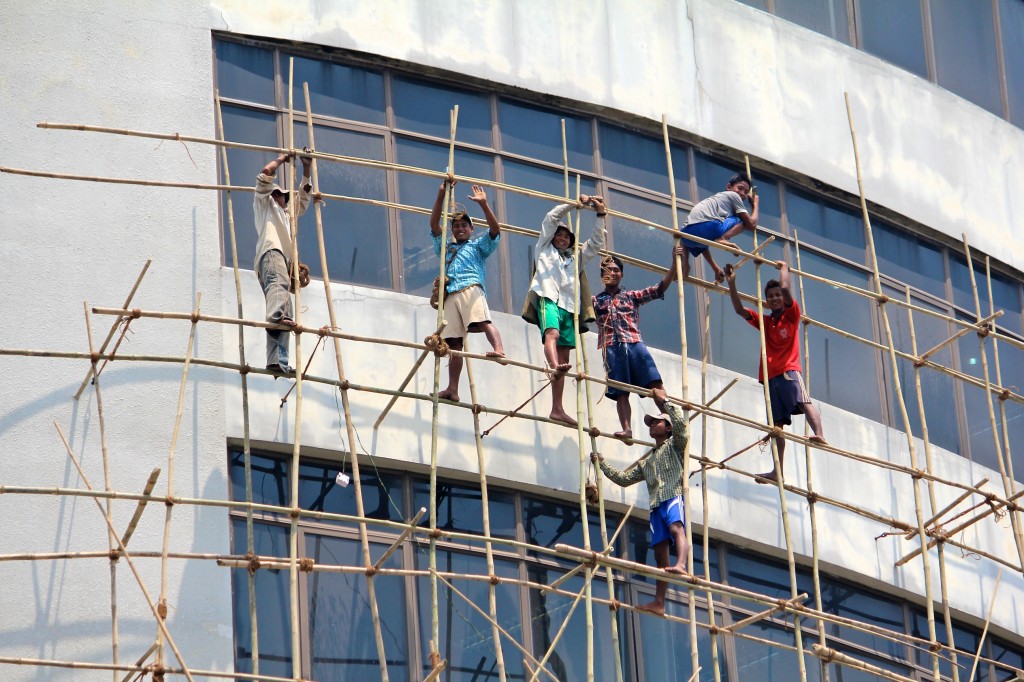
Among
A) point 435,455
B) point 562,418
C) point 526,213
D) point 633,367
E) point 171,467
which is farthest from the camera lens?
point 526,213

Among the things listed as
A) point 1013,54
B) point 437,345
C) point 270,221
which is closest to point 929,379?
point 1013,54

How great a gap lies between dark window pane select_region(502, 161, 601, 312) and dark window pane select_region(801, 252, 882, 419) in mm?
2371

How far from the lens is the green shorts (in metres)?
16.8

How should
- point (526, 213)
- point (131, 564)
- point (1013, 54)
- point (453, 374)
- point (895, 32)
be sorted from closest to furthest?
point (131, 564) → point (453, 374) → point (526, 213) → point (895, 32) → point (1013, 54)

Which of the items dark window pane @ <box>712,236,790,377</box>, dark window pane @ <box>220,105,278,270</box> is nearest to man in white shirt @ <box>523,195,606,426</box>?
dark window pane @ <box>712,236,790,377</box>

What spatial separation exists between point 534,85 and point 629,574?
15.2 ft

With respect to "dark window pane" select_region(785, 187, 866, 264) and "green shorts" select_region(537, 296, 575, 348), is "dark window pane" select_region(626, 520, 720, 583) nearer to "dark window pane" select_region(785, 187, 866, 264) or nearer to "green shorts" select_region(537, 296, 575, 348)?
"green shorts" select_region(537, 296, 575, 348)

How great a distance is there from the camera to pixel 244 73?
17984 mm

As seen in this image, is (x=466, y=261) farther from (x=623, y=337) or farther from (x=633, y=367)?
(x=633, y=367)

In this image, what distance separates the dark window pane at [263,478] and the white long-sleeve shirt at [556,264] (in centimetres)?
251

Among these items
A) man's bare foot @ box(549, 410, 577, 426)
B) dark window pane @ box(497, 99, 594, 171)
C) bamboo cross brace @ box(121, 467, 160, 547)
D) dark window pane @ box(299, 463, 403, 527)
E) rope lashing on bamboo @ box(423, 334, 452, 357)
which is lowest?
bamboo cross brace @ box(121, 467, 160, 547)

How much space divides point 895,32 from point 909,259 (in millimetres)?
2483

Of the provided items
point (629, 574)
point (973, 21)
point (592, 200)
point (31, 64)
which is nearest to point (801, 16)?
point (973, 21)

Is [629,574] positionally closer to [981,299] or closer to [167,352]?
[167,352]
